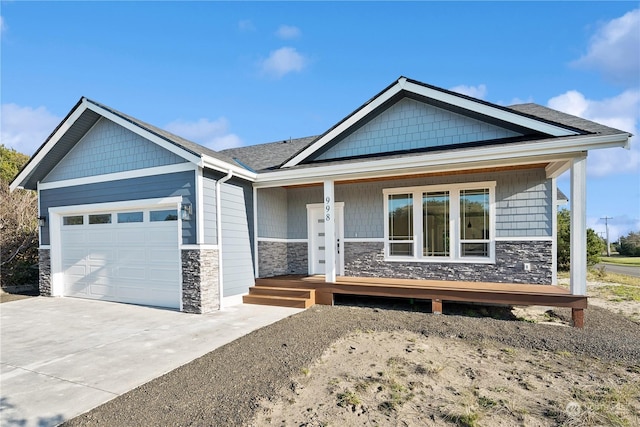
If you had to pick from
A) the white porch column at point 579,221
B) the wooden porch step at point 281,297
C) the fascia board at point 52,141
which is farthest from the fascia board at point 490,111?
the fascia board at point 52,141

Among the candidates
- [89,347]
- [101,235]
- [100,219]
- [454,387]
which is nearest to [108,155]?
[100,219]

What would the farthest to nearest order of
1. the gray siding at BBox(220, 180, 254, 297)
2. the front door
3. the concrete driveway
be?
the front door < the gray siding at BBox(220, 180, 254, 297) < the concrete driveway

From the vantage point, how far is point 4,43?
27.5ft

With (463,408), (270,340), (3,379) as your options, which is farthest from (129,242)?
(463,408)

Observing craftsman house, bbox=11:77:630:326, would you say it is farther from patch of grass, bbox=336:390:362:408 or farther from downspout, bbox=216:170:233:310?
patch of grass, bbox=336:390:362:408

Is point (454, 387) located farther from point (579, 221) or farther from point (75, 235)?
point (75, 235)

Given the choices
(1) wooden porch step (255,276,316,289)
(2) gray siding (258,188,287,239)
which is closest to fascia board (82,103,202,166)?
(2) gray siding (258,188,287,239)

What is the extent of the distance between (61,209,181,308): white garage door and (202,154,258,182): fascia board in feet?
5.11

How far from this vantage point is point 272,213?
9.74 meters

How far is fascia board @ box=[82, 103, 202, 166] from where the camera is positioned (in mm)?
7176

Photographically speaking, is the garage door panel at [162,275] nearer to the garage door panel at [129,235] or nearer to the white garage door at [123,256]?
the white garage door at [123,256]

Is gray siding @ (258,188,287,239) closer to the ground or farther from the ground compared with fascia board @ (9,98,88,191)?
closer to the ground

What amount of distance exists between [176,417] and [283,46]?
493 inches

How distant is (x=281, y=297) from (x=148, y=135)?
16.6 feet
